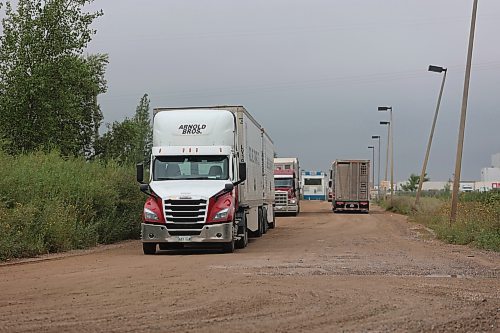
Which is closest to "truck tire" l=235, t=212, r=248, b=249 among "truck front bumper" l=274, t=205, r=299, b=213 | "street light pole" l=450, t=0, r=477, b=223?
"street light pole" l=450, t=0, r=477, b=223

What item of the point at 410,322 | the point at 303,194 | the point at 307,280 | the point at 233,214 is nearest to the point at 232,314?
the point at 410,322

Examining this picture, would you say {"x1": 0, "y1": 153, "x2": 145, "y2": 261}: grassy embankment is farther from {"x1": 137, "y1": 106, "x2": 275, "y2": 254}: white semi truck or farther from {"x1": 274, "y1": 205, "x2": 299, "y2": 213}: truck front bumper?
{"x1": 274, "y1": 205, "x2": 299, "y2": 213}: truck front bumper

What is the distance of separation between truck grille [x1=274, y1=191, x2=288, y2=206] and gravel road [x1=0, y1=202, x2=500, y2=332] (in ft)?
101

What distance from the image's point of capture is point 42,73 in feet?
136

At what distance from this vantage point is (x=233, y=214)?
70.0 ft

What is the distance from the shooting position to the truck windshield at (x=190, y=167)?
21.9 m

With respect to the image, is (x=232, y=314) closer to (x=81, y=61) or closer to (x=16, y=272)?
(x=16, y=272)

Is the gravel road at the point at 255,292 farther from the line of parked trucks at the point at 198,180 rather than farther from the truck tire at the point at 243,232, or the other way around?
the truck tire at the point at 243,232

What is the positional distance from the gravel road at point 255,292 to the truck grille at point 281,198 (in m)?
30.8

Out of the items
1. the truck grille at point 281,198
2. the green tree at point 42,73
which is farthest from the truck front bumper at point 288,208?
the green tree at point 42,73

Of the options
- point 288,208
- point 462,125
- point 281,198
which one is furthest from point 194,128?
point 288,208

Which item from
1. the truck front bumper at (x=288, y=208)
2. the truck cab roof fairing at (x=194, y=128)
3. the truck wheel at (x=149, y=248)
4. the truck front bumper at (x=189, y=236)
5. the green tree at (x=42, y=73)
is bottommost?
the truck wheel at (x=149, y=248)

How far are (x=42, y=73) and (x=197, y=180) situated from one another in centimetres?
2266

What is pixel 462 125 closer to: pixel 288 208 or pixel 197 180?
pixel 197 180
